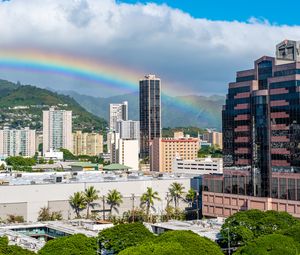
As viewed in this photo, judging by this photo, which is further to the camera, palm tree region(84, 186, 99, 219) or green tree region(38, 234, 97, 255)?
palm tree region(84, 186, 99, 219)

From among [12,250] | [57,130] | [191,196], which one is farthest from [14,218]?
[57,130]

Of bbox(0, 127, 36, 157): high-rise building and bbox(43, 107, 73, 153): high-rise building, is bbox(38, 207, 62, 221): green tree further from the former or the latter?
bbox(43, 107, 73, 153): high-rise building

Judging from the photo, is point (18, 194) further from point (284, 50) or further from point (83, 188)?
point (284, 50)

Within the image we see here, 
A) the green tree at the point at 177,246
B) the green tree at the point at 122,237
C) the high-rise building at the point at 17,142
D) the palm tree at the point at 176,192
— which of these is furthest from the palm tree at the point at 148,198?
the high-rise building at the point at 17,142

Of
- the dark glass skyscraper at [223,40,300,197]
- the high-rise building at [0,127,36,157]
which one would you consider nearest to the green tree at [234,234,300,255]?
the dark glass skyscraper at [223,40,300,197]

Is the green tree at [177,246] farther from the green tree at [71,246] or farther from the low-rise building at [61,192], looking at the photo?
the low-rise building at [61,192]

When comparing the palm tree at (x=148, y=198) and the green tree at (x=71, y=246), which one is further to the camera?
the palm tree at (x=148, y=198)

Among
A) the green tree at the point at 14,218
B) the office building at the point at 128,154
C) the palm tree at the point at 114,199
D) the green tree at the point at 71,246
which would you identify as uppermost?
the office building at the point at 128,154
